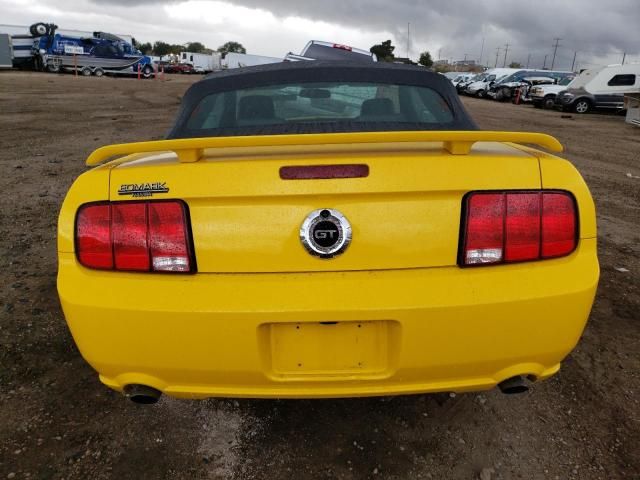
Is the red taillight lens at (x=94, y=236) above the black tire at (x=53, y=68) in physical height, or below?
below

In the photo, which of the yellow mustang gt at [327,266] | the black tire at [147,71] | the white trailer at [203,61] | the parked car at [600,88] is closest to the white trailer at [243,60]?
the white trailer at [203,61]

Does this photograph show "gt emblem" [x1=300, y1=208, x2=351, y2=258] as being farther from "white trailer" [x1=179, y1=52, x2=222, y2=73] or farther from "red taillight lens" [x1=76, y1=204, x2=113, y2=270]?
"white trailer" [x1=179, y1=52, x2=222, y2=73]

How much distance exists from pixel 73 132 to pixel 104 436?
403 inches

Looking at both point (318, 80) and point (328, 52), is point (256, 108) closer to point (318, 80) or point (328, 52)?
point (318, 80)

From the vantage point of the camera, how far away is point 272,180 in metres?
1.61

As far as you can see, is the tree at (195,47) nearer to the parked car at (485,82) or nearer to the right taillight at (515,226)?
the parked car at (485,82)

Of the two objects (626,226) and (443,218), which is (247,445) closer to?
(443,218)

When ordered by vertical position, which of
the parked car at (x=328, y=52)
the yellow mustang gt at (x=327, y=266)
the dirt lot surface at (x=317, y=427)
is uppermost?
the parked car at (x=328, y=52)

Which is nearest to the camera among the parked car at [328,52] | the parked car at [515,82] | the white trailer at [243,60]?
the parked car at [328,52]

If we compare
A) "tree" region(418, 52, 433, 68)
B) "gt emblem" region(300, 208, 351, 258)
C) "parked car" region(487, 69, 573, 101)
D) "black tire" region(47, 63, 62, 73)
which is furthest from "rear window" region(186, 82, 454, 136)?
"tree" region(418, 52, 433, 68)

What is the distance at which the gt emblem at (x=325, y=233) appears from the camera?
159 centimetres

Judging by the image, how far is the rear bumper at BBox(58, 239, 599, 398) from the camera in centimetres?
160

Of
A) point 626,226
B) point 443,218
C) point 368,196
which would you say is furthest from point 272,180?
point 626,226

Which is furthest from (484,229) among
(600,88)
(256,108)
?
(600,88)
